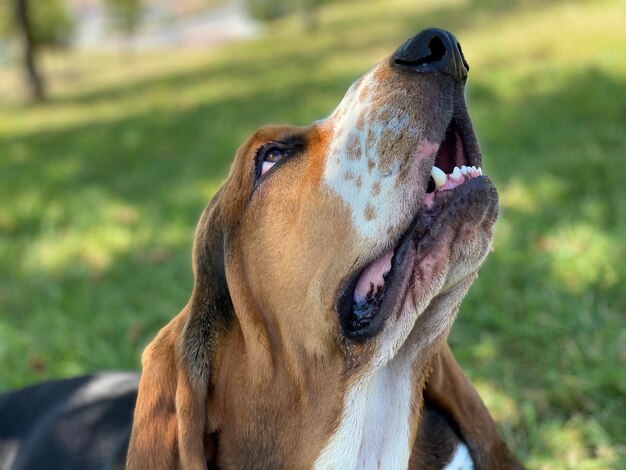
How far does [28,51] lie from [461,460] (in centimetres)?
2152

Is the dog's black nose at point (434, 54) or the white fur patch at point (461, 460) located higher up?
the dog's black nose at point (434, 54)

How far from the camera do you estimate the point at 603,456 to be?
3.36m

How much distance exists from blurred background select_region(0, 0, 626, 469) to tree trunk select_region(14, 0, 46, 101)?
1.88 m

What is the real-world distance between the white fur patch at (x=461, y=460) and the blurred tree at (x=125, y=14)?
4015cm

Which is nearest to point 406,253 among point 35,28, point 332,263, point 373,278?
point 373,278

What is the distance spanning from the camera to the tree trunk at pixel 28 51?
68.5 feet

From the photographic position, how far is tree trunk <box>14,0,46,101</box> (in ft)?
68.5

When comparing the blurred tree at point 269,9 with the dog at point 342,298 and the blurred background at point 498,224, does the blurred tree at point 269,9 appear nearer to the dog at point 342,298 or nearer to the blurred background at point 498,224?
the blurred background at point 498,224

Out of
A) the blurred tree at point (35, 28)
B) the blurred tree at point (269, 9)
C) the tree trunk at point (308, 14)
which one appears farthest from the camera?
the blurred tree at point (269, 9)

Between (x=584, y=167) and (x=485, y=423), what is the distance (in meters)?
4.52

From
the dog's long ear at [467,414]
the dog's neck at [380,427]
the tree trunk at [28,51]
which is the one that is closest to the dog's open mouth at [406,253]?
the dog's neck at [380,427]

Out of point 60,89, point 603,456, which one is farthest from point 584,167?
point 60,89

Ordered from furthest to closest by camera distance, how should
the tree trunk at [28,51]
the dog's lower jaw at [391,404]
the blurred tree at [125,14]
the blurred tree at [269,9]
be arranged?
the blurred tree at [269,9], the blurred tree at [125,14], the tree trunk at [28,51], the dog's lower jaw at [391,404]

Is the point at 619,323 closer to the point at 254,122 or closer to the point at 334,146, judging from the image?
the point at 334,146
